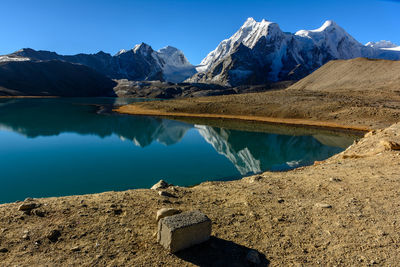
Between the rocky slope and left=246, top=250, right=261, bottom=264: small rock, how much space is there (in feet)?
504

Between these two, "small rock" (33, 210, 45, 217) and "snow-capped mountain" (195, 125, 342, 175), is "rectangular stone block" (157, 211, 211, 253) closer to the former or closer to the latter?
"small rock" (33, 210, 45, 217)

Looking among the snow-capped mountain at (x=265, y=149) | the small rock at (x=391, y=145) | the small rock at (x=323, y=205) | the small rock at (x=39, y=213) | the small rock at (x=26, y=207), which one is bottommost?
the snow-capped mountain at (x=265, y=149)

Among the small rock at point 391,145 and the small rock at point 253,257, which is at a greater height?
the small rock at point 391,145

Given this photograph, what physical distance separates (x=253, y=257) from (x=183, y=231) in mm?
1681

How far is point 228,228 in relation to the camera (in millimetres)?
6707

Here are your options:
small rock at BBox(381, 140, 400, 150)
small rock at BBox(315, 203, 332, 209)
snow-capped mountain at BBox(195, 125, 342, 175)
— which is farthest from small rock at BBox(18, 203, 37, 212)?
small rock at BBox(381, 140, 400, 150)

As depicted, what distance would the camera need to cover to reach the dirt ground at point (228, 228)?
532 cm

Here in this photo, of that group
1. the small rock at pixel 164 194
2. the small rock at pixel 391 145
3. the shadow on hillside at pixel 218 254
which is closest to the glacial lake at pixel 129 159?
the small rock at pixel 164 194

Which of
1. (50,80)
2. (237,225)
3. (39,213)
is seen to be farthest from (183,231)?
(50,80)

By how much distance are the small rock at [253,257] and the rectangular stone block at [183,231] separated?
3.41 feet

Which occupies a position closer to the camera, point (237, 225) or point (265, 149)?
point (237, 225)

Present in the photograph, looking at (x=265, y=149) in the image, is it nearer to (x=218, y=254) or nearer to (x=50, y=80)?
(x=218, y=254)

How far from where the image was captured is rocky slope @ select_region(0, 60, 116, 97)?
138250 mm

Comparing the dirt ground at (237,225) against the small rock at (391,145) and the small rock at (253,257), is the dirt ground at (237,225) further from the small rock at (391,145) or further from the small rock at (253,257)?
the small rock at (391,145)
